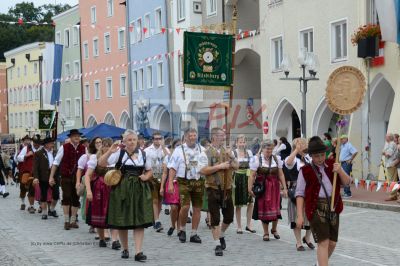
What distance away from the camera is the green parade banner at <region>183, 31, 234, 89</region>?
2222cm

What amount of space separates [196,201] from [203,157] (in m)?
1.41

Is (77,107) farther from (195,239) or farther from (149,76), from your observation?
(195,239)

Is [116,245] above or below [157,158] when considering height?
below

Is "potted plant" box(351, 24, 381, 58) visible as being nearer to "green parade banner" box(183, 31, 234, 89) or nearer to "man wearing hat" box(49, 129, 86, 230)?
"green parade banner" box(183, 31, 234, 89)

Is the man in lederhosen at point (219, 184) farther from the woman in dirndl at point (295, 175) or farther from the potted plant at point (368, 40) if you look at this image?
the potted plant at point (368, 40)

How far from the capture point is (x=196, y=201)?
12.5m

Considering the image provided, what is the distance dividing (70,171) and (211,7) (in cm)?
2526

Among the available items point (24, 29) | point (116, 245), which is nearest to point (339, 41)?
point (116, 245)

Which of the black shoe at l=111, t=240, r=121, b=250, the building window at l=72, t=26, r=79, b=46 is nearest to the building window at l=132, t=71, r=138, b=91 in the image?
the building window at l=72, t=26, r=79, b=46

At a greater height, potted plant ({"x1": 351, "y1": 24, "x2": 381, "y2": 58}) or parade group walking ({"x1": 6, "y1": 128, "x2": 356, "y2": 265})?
potted plant ({"x1": 351, "y1": 24, "x2": 381, "y2": 58})

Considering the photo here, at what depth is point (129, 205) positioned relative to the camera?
10.5m

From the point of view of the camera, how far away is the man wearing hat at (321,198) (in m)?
8.19

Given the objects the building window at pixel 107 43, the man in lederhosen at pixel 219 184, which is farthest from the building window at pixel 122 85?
the man in lederhosen at pixel 219 184

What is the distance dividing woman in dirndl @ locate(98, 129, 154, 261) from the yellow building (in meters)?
54.7
